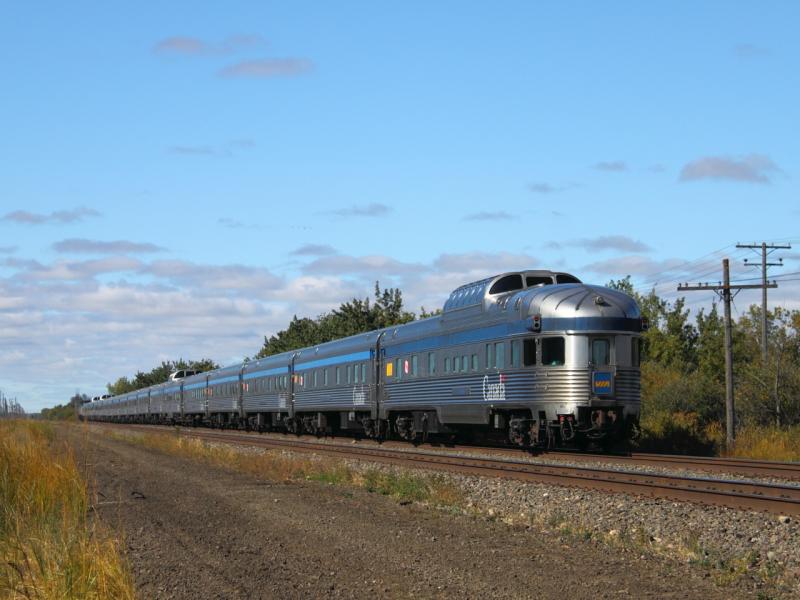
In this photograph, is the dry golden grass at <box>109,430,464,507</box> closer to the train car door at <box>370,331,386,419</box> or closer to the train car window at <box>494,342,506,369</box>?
the train car window at <box>494,342,506,369</box>

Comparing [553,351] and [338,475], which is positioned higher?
[553,351]

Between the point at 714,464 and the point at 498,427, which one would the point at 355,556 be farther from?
the point at 498,427

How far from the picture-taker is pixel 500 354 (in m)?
25.1

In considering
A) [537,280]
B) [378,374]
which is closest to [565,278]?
[537,280]

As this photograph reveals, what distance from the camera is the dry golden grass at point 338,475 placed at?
1700cm

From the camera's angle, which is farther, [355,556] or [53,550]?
[355,556]

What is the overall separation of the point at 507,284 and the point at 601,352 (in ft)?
12.5

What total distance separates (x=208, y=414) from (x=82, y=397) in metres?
101

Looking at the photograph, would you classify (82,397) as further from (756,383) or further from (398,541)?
(398,541)

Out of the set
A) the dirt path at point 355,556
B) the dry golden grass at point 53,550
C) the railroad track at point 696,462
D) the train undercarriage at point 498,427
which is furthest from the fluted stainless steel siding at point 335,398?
the dry golden grass at point 53,550

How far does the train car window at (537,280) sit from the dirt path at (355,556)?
11.0m

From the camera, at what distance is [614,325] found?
23547mm

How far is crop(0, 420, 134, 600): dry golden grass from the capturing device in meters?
8.80

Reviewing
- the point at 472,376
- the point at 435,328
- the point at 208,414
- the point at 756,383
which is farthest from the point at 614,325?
the point at 208,414
